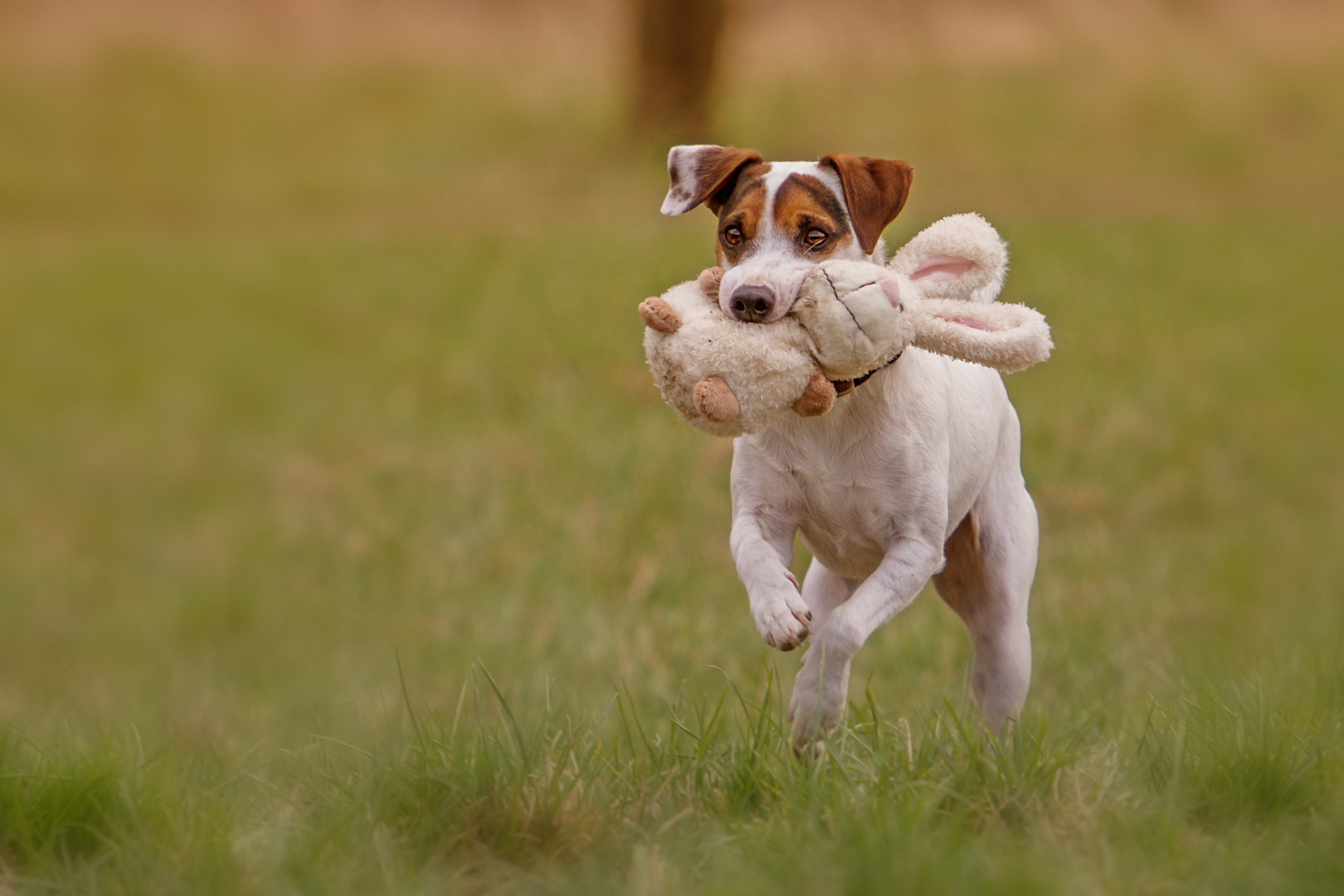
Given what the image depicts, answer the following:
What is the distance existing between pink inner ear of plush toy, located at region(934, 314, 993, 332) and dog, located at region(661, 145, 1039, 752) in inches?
6.9

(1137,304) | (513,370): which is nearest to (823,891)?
(513,370)

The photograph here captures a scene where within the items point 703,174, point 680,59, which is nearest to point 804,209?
point 703,174

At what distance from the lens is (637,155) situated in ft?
57.6

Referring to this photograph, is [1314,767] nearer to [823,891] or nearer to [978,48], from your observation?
[823,891]

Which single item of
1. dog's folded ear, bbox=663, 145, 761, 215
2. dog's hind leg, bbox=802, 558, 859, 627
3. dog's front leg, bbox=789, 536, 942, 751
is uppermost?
dog's folded ear, bbox=663, 145, 761, 215

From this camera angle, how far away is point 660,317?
10.4ft

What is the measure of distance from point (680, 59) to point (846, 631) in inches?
588

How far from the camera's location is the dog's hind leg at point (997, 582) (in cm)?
401

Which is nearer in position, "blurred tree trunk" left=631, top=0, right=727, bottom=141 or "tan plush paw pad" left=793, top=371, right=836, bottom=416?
"tan plush paw pad" left=793, top=371, right=836, bottom=416

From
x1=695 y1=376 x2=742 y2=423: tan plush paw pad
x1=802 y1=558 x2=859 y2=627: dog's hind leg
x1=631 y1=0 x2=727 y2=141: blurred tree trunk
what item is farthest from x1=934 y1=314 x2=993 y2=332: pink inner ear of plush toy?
x1=631 y1=0 x2=727 y2=141: blurred tree trunk

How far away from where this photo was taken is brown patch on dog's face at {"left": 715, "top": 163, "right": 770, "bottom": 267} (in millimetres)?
3439

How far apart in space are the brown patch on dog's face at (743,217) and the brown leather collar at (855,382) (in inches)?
15.9

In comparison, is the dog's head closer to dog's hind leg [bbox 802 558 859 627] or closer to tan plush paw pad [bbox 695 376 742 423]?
tan plush paw pad [bbox 695 376 742 423]

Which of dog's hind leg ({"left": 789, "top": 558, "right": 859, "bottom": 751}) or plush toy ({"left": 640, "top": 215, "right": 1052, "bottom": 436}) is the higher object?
plush toy ({"left": 640, "top": 215, "right": 1052, "bottom": 436})
